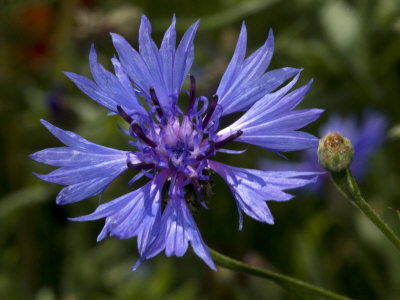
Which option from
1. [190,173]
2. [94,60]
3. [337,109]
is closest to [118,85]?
[94,60]

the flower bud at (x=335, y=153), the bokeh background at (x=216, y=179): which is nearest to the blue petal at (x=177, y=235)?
the flower bud at (x=335, y=153)

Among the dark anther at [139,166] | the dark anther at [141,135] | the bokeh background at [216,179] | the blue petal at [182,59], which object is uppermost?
the blue petal at [182,59]

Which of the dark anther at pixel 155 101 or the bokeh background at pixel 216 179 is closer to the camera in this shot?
the dark anther at pixel 155 101

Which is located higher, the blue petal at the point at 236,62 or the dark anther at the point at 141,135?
the blue petal at the point at 236,62

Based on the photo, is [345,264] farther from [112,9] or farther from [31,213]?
[112,9]

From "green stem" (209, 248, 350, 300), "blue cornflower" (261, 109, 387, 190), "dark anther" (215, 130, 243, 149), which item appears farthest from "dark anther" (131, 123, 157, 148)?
"blue cornflower" (261, 109, 387, 190)

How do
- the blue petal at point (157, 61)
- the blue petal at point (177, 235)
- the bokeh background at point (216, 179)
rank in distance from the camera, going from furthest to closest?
the bokeh background at point (216, 179), the blue petal at point (157, 61), the blue petal at point (177, 235)

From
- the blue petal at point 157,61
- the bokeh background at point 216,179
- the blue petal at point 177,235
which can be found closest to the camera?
the blue petal at point 177,235

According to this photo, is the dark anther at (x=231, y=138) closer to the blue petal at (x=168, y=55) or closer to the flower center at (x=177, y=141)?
the flower center at (x=177, y=141)
